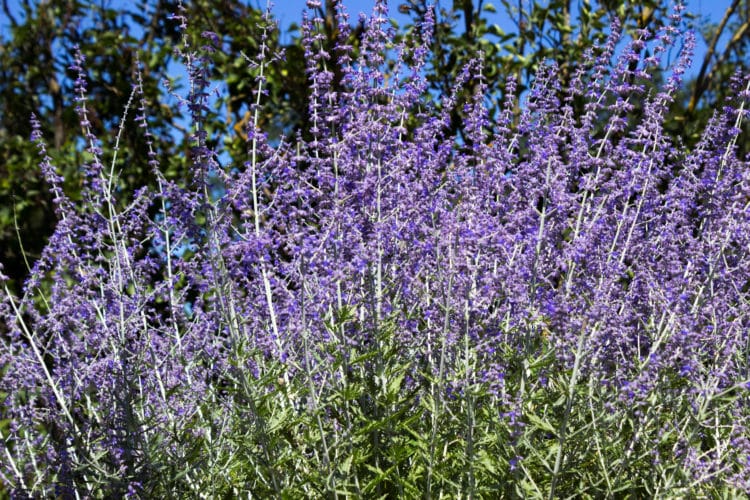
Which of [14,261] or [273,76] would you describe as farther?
[14,261]

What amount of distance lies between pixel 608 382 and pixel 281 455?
1409 millimetres

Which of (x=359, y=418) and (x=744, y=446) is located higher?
(x=744, y=446)

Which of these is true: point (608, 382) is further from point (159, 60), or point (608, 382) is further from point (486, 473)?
point (159, 60)

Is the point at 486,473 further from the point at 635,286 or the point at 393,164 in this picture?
the point at 393,164

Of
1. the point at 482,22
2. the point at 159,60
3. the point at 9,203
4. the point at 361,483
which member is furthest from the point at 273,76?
the point at 361,483

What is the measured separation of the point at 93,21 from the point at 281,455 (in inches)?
267

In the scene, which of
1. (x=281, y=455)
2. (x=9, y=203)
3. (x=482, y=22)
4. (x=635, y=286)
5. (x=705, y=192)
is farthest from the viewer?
(x=9, y=203)

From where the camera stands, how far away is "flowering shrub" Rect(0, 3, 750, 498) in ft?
12.3

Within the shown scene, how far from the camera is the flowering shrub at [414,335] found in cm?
374

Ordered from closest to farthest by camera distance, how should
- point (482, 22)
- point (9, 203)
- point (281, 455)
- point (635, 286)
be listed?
point (281, 455) → point (635, 286) → point (482, 22) → point (9, 203)

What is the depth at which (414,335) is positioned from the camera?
441 centimetres

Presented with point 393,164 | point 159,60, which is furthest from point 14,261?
point 393,164

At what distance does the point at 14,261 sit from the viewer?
355 inches

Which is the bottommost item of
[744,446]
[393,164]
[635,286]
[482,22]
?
[744,446]
